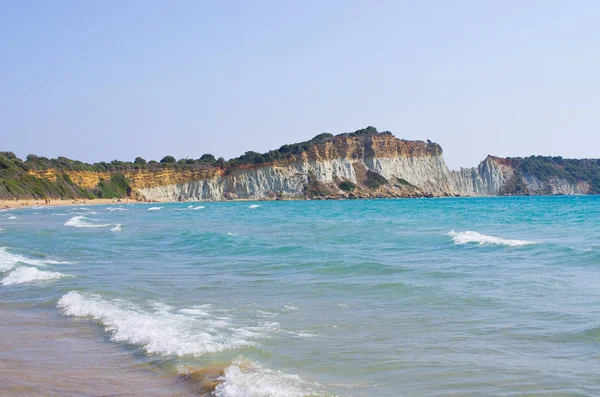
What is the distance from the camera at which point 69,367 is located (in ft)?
22.5

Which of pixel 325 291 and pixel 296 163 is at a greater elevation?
pixel 296 163

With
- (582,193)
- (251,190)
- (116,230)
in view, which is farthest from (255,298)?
(582,193)

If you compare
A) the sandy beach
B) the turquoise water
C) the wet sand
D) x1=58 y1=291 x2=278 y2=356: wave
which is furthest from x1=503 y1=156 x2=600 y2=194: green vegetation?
the wet sand

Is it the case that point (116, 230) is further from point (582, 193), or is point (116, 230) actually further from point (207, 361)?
point (582, 193)

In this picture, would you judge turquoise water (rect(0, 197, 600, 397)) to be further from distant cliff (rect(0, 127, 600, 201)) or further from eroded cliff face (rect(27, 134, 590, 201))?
eroded cliff face (rect(27, 134, 590, 201))

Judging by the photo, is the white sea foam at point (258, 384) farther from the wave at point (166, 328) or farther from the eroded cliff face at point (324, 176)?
the eroded cliff face at point (324, 176)

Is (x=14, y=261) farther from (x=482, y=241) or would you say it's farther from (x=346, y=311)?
(x=482, y=241)

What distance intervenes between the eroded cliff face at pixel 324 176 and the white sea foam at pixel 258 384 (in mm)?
84866

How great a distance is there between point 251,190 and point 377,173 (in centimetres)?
2337

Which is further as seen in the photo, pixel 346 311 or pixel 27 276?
pixel 27 276

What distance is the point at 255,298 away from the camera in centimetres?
1127

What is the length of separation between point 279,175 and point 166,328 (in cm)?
9047

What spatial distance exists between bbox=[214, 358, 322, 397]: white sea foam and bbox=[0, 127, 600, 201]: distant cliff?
76.6 metres

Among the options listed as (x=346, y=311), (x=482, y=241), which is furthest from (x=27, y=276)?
(x=482, y=241)
